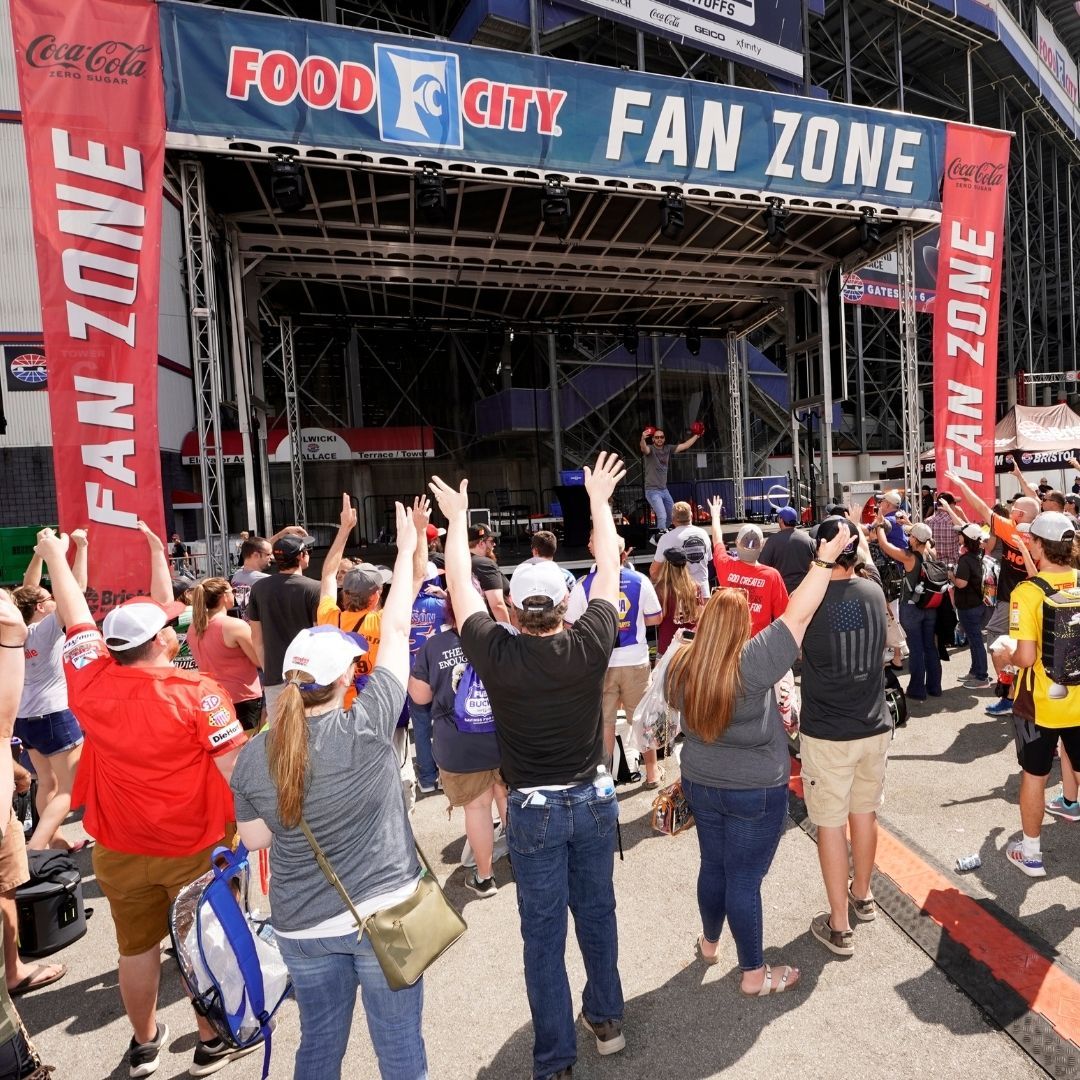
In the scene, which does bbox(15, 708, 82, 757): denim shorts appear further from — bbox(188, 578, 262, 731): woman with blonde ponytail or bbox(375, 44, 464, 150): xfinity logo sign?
bbox(375, 44, 464, 150): xfinity logo sign

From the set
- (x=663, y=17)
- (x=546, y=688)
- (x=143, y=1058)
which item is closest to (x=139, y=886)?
(x=143, y=1058)

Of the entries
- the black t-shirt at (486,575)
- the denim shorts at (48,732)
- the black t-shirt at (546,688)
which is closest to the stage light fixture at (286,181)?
the black t-shirt at (486,575)

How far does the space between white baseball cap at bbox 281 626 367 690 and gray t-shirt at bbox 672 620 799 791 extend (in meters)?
1.48

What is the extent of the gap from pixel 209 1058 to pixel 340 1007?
1116mm

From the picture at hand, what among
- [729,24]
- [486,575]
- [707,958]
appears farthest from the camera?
[729,24]

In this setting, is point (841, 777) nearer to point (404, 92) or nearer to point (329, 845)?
point (329, 845)

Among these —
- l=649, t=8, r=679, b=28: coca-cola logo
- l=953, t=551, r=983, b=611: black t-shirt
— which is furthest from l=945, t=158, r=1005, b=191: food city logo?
l=649, t=8, r=679, b=28: coca-cola logo

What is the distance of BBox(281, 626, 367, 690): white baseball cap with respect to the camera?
193 centimetres

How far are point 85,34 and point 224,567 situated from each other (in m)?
5.11

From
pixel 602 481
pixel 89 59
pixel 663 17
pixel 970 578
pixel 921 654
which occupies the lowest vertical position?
pixel 921 654

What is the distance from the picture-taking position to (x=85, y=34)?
20.6 feet

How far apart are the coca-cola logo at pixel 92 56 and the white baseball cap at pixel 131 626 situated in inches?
249

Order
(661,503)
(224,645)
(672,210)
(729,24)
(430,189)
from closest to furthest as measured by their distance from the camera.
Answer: (224,645) → (430,189) → (672,210) → (661,503) → (729,24)

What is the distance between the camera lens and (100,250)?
6.32m
